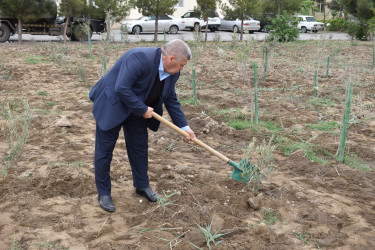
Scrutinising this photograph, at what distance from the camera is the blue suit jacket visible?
3.15 m

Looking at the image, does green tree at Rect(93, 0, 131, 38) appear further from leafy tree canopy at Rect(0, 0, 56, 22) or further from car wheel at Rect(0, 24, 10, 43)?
car wheel at Rect(0, 24, 10, 43)

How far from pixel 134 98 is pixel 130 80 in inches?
5.3

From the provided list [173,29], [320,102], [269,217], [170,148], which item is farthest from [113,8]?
[269,217]

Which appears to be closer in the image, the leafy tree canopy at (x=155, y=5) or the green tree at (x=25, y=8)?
the green tree at (x=25, y=8)

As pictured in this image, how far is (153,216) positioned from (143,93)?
100 cm

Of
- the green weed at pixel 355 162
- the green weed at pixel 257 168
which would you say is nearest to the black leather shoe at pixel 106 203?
the green weed at pixel 257 168

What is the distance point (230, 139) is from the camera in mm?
5551

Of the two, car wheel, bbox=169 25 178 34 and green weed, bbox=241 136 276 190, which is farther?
car wheel, bbox=169 25 178 34

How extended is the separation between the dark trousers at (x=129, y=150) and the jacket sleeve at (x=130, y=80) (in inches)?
10.7

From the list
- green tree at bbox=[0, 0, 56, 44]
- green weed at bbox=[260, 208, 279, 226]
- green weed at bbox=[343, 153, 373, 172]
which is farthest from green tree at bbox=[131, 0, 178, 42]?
green weed at bbox=[260, 208, 279, 226]

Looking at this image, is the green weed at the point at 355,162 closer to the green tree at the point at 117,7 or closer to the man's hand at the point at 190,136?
the man's hand at the point at 190,136

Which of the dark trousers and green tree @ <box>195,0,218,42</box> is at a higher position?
green tree @ <box>195,0,218,42</box>

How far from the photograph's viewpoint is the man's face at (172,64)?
3.15 m

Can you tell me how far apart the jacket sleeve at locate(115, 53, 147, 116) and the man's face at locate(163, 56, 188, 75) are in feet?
0.54
